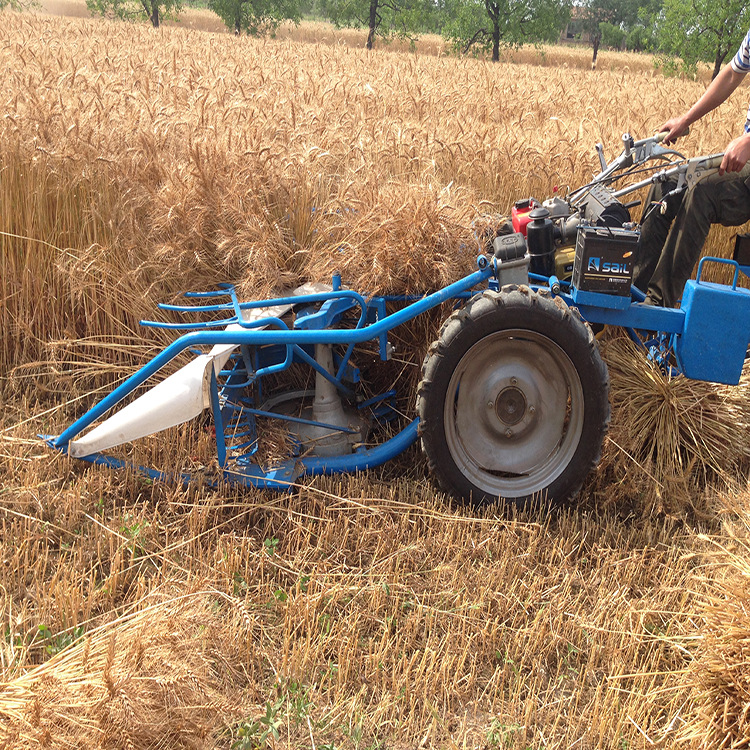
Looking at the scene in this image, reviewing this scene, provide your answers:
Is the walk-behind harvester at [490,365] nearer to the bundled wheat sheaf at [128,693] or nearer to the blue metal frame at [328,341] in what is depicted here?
the blue metal frame at [328,341]

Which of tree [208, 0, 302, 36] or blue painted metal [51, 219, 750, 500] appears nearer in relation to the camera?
blue painted metal [51, 219, 750, 500]

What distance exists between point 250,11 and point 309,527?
136 ft

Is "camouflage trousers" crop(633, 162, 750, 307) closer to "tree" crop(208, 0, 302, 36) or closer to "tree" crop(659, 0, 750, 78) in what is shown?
"tree" crop(659, 0, 750, 78)

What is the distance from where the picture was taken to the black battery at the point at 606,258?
3.37 metres

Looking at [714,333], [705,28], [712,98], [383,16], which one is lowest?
[714,333]

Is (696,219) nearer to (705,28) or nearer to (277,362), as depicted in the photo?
(277,362)

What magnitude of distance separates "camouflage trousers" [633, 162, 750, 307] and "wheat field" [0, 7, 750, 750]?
0.46 m

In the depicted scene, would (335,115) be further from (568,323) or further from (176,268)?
(568,323)

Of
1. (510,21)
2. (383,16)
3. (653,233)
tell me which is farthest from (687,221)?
(383,16)

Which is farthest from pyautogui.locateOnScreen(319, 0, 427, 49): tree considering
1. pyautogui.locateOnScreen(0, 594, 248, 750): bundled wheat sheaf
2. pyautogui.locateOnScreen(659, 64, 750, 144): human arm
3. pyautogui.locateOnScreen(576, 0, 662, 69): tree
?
pyautogui.locateOnScreen(576, 0, 662, 69): tree

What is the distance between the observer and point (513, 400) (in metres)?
3.52

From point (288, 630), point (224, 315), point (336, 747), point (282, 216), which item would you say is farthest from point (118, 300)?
point (336, 747)

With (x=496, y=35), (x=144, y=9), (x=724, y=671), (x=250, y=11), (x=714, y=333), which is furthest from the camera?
(x=250, y=11)

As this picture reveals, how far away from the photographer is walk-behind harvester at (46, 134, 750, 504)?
128 inches
